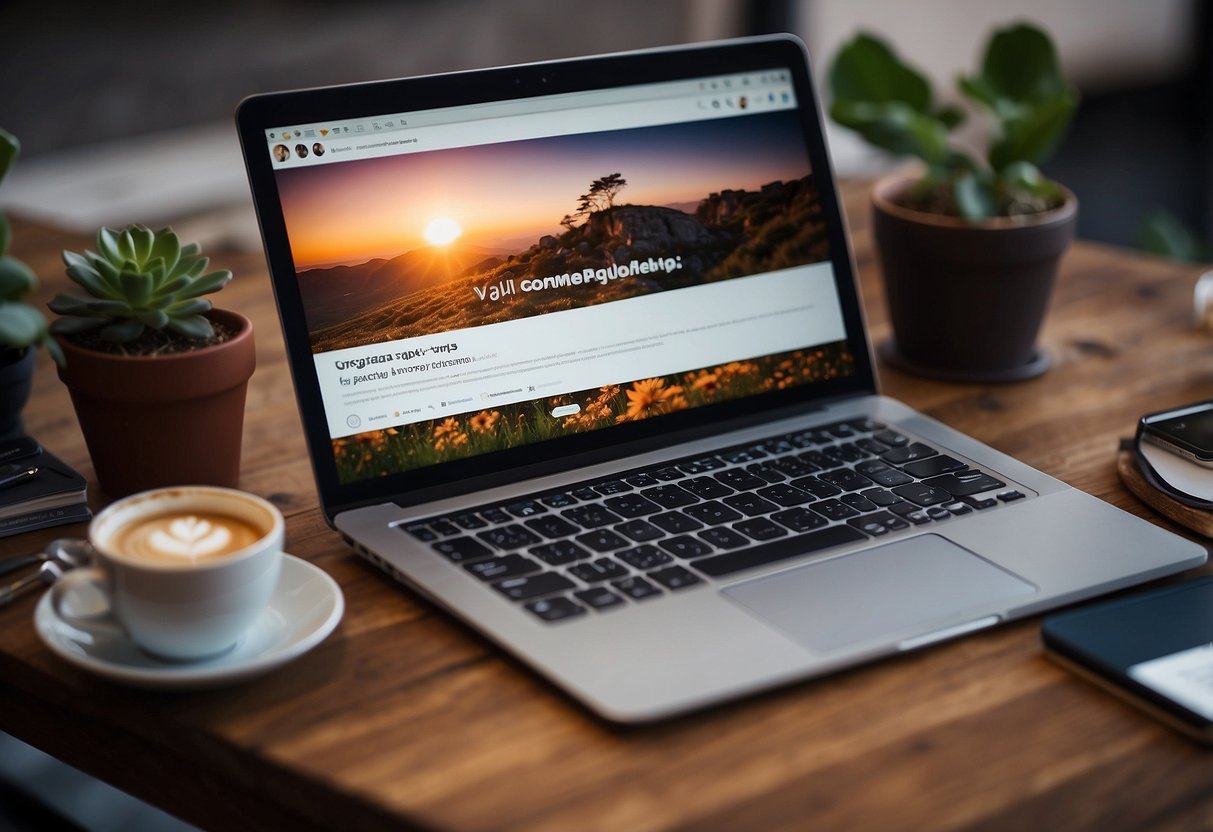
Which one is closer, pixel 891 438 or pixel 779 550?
pixel 779 550

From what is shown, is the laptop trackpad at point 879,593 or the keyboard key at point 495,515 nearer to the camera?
the laptop trackpad at point 879,593

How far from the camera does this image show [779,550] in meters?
0.76

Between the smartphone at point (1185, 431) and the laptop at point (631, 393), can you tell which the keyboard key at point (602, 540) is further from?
the smartphone at point (1185, 431)

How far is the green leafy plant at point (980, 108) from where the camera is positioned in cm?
105

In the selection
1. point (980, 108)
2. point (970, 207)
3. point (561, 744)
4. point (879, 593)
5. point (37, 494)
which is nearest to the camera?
point (561, 744)

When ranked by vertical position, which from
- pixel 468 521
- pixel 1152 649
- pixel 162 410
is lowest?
pixel 1152 649

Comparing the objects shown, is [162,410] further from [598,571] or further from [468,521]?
[598,571]

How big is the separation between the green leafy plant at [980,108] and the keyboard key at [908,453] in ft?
0.82

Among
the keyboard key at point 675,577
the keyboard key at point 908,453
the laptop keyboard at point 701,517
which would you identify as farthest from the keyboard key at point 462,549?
the keyboard key at point 908,453

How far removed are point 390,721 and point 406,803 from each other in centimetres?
7

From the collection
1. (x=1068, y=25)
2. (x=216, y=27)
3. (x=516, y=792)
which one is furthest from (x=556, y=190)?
(x=1068, y=25)

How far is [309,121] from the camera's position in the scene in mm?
830

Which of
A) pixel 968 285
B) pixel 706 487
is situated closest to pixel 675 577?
pixel 706 487

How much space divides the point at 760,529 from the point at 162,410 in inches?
16.2
